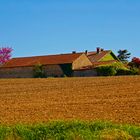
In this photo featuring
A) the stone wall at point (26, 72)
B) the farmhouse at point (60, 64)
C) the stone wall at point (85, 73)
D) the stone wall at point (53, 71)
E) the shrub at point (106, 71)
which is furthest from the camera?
the stone wall at point (26, 72)

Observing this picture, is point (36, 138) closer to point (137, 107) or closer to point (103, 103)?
point (137, 107)

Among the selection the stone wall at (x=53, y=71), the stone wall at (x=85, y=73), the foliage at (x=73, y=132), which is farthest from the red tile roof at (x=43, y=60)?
the foliage at (x=73, y=132)

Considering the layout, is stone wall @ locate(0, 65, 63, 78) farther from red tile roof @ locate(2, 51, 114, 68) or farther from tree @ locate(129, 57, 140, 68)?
tree @ locate(129, 57, 140, 68)

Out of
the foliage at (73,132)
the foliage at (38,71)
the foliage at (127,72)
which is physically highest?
the foliage at (38,71)

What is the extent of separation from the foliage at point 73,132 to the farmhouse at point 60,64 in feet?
186

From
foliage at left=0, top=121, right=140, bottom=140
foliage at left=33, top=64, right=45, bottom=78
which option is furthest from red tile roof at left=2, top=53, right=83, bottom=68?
foliage at left=0, top=121, right=140, bottom=140

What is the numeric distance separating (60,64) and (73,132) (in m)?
64.7

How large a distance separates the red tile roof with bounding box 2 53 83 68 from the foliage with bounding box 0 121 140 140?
63406 mm

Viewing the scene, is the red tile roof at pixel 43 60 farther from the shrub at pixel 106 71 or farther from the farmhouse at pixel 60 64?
the shrub at pixel 106 71

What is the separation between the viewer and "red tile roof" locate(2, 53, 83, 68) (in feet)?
260

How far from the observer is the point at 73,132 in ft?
42.1

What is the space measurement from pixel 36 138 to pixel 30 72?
221ft

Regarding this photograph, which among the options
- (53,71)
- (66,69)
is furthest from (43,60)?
(66,69)

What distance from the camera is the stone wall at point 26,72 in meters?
77.4
